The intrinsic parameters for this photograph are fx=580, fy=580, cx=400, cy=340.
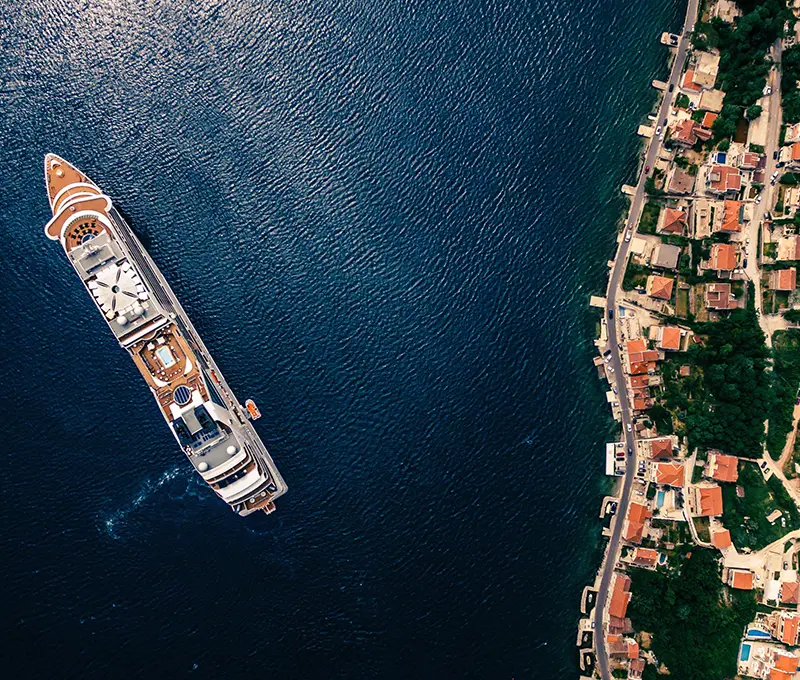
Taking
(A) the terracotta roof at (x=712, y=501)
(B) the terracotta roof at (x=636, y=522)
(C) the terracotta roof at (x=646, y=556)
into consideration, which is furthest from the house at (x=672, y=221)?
(C) the terracotta roof at (x=646, y=556)

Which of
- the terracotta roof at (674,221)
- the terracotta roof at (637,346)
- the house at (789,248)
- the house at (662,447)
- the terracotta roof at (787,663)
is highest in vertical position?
the terracotta roof at (674,221)

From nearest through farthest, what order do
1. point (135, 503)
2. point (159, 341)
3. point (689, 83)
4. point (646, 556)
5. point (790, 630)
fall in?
1. point (790, 630)
2. point (159, 341)
3. point (135, 503)
4. point (646, 556)
5. point (689, 83)

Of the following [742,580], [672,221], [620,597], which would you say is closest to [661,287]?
[672,221]

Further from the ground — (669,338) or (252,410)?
(252,410)

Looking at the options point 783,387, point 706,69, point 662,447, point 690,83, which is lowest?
point 783,387

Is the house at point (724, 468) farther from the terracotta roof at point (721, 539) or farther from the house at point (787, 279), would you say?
the house at point (787, 279)

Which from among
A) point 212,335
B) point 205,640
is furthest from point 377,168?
point 205,640

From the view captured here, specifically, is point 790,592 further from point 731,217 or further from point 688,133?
point 688,133
